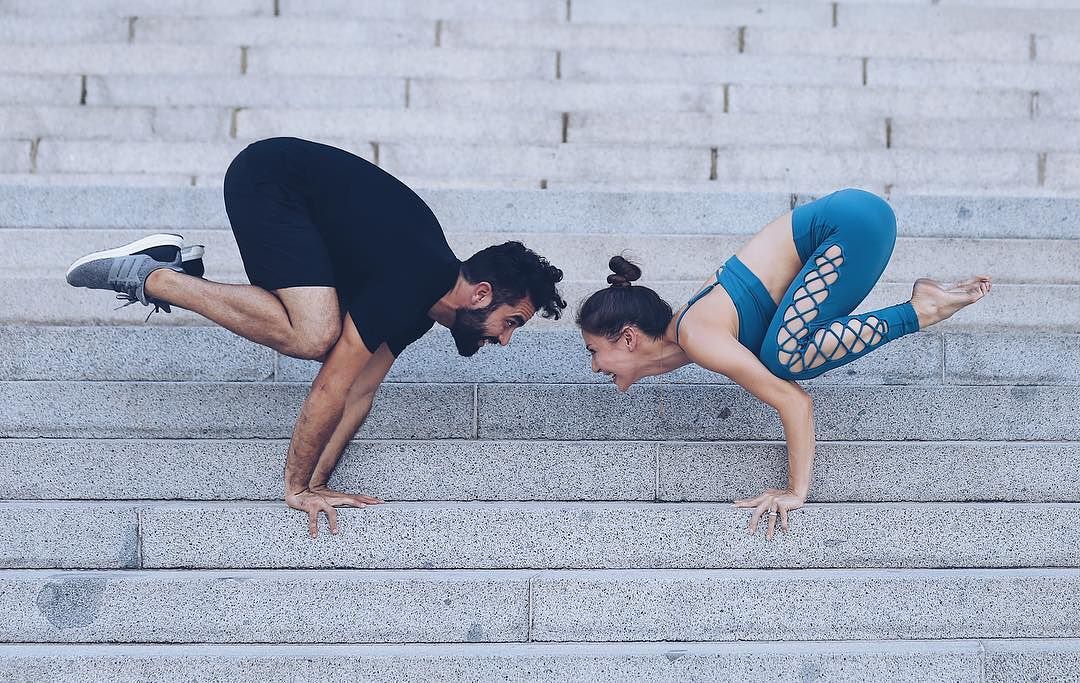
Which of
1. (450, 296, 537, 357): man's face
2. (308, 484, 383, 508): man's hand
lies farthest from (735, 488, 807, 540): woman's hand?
(308, 484, 383, 508): man's hand

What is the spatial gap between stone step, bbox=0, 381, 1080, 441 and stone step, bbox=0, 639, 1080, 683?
796 mm

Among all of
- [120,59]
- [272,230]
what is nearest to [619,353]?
[272,230]

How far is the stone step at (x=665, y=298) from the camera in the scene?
4105mm

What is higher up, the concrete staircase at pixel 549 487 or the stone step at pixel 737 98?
the stone step at pixel 737 98

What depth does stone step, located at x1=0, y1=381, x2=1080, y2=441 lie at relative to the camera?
3602 mm

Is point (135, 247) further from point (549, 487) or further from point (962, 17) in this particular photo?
point (962, 17)

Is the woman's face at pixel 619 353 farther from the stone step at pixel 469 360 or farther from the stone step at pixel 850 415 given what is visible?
the stone step at pixel 469 360

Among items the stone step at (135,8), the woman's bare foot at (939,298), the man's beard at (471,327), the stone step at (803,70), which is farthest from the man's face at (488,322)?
the stone step at (135,8)

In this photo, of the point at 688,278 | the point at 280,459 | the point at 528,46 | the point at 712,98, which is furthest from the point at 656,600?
the point at 528,46

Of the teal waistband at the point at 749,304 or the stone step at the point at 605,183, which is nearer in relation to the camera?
the teal waistband at the point at 749,304

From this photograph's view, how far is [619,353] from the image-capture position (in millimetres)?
3383

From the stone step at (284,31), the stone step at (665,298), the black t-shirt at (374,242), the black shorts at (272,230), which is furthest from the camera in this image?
the stone step at (284,31)

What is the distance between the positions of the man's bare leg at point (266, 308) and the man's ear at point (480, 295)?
45 cm

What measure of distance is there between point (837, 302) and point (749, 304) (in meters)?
0.28
